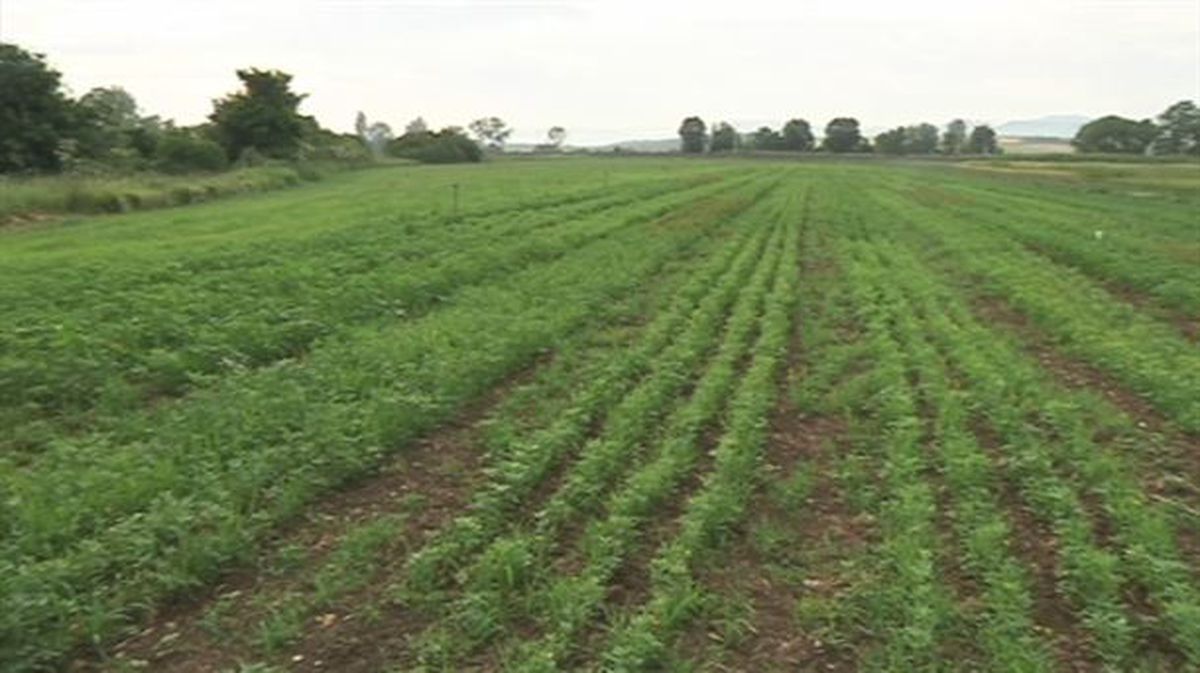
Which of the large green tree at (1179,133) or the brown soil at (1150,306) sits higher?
the brown soil at (1150,306)

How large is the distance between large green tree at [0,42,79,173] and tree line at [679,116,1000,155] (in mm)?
133165

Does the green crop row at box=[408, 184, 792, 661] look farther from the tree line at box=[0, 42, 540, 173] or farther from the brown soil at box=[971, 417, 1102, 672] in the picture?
the tree line at box=[0, 42, 540, 173]

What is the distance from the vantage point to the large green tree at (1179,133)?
148000 mm

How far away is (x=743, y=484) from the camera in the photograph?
787 cm

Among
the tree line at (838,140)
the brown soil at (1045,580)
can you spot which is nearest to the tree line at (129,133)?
the brown soil at (1045,580)

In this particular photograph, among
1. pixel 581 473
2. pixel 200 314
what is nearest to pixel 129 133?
pixel 200 314

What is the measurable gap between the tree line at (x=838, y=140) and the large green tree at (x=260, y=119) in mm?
108648

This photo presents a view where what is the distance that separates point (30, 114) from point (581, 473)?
151 ft

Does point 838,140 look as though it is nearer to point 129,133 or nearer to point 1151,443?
point 129,133

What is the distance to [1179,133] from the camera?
5871 inches

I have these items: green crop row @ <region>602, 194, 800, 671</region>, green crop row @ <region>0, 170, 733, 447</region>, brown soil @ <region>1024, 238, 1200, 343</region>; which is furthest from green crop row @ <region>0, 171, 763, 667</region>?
brown soil @ <region>1024, 238, 1200, 343</region>

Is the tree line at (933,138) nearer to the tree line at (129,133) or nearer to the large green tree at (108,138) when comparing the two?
the tree line at (129,133)

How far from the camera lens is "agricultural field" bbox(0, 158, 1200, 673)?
219 inches

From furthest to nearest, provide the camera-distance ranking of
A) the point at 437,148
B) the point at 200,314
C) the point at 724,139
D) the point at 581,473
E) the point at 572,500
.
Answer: the point at 724,139, the point at 437,148, the point at 200,314, the point at 581,473, the point at 572,500
